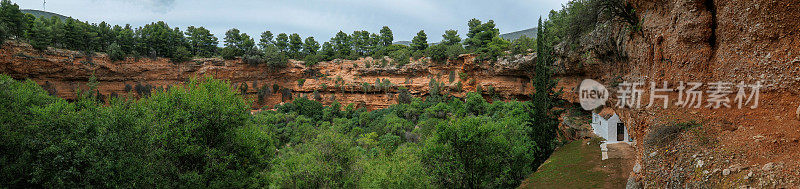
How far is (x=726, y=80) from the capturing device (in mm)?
5645

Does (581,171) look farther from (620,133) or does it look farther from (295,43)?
(295,43)

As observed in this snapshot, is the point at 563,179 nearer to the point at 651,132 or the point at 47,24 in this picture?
the point at 651,132

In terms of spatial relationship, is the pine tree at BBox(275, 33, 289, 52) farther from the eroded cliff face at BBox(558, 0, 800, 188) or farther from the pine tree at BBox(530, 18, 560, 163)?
the eroded cliff face at BBox(558, 0, 800, 188)

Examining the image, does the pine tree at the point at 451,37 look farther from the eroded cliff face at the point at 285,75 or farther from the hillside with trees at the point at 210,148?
the hillside with trees at the point at 210,148

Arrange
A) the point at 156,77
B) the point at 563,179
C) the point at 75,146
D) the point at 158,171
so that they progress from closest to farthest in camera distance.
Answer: the point at 75,146 → the point at 158,171 → the point at 563,179 → the point at 156,77

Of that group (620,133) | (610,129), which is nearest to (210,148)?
(610,129)

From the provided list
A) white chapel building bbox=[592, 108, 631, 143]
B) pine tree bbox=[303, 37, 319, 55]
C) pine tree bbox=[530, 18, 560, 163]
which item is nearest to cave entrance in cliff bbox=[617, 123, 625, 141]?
white chapel building bbox=[592, 108, 631, 143]

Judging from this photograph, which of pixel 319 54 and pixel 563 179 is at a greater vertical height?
pixel 319 54

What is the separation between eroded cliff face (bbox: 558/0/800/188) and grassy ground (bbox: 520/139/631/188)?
14.5ft

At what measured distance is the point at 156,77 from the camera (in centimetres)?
3806

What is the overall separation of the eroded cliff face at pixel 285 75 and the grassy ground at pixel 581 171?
1478cm

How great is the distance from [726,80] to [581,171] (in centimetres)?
926

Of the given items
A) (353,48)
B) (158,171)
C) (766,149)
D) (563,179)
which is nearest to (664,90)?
(766,149)

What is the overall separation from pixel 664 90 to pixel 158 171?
14.9m
